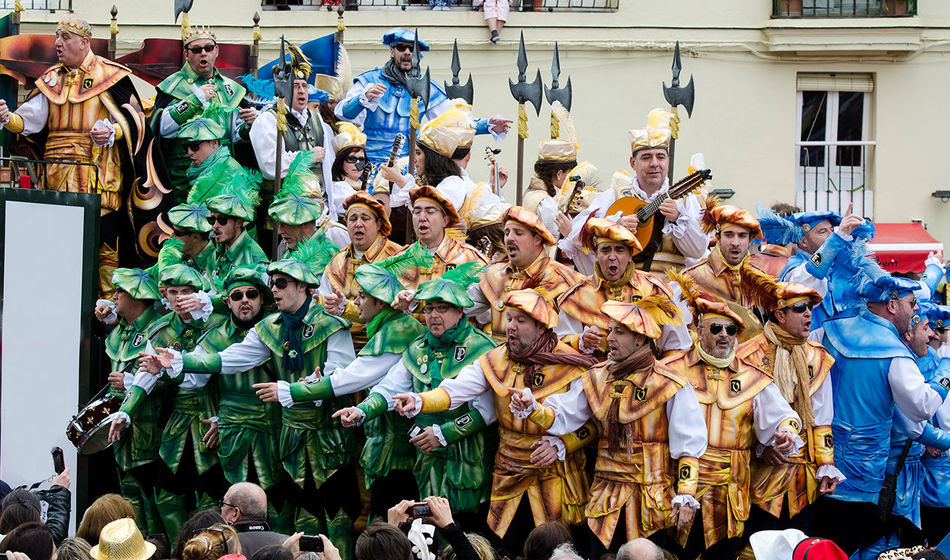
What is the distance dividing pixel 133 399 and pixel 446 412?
2.17 m

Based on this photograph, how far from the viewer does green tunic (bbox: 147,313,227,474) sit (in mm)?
8773

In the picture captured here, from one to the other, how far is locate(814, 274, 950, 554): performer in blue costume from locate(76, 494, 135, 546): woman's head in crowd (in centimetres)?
395

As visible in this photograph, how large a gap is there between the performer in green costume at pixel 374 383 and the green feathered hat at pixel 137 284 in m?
1.42

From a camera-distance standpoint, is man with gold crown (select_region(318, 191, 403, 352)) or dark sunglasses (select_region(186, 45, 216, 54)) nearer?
man with gold crown (select_region(318, 191, 403, 352))

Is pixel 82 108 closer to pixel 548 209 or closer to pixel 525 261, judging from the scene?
pixel 548 209

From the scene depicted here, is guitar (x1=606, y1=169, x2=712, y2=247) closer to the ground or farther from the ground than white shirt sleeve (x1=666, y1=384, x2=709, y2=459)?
farther from the ground

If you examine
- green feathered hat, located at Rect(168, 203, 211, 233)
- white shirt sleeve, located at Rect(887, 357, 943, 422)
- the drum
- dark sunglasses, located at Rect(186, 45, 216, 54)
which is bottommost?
the drum

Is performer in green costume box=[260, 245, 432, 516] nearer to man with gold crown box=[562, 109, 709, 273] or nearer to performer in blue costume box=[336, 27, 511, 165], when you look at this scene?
man with gold crown box=[562, 109, 709, 273]

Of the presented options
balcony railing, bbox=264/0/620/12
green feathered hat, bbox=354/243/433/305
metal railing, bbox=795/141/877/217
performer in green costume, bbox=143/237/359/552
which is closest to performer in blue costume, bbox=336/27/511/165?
green feathered hat, bbox=354/243/433/305

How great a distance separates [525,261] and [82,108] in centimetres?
442

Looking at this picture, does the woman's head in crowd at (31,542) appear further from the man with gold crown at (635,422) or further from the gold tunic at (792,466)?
the gold tunic at (792,466)

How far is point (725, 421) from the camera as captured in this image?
725cm

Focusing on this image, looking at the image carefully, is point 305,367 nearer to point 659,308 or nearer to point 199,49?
point 659,308

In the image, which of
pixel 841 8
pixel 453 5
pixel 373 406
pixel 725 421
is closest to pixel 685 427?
pixel 725 421
